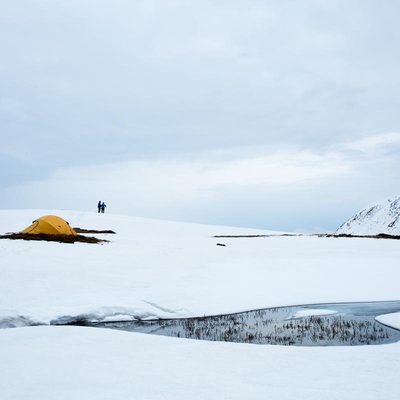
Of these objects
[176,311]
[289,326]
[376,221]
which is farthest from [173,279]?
[376,221]

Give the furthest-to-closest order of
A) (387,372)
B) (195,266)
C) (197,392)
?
(195,266) → (387,372) → (197,392)

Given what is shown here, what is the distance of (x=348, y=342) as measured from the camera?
959 cm

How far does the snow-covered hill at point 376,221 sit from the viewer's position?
77025 millimetres

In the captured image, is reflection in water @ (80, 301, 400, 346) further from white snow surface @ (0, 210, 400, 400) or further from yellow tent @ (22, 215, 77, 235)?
yellow tent @ (22, 215, 77, 235)

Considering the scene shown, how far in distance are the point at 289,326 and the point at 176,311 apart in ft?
11.4

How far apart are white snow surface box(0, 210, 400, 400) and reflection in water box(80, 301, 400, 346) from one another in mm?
665

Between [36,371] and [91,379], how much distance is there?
1.08m

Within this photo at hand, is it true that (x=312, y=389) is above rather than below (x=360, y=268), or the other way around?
below

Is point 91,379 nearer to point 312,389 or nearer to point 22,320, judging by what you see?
point 312,389

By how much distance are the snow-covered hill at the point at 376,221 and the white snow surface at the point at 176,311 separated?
53879mm

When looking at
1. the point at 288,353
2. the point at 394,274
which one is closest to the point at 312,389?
the point at 288,353

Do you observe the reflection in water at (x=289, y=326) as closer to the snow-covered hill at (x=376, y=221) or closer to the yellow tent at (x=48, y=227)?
the yellow tent at (x=48, y=227)

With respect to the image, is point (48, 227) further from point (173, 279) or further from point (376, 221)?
point (376, 221)

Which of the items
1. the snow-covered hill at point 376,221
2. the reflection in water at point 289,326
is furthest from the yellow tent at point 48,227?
the snow-covered hill at point 376,221
